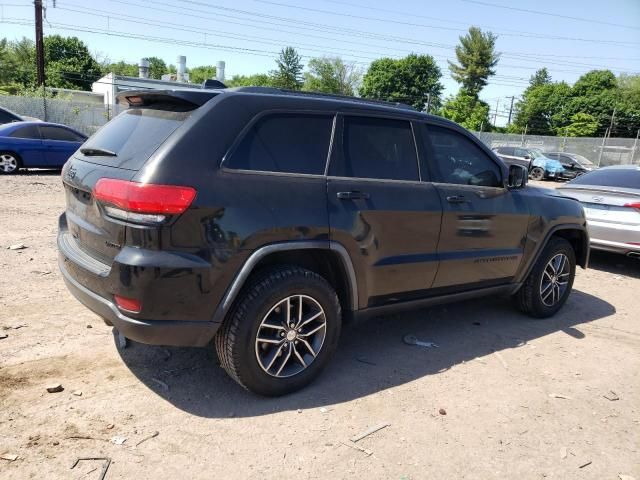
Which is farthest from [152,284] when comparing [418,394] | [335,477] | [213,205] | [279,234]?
[418,394]

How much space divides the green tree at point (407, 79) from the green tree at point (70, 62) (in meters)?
39.0

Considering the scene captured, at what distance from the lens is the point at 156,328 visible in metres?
2.80

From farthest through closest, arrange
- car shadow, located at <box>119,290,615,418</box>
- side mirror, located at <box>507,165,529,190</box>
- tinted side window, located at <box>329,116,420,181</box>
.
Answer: side mirror, located at <box>507,165,529,190</box>
tinted side window, located at <box>329,116,420,181</box>
car shadow, located at <box>119,290,615,418</box>

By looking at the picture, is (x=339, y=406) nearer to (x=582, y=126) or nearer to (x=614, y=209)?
(x=614, y=209)

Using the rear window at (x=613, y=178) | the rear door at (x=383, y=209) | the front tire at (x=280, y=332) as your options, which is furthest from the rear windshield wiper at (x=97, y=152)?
the rear window at (x=613, y=178)

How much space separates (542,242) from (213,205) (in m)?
3.49

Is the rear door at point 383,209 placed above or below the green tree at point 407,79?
below

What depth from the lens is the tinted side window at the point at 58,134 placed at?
41.4 feet

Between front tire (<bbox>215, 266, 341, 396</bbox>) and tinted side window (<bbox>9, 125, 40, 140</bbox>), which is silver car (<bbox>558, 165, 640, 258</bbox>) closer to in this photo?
front tire (<bbox>215, 266, 341, 396</bbox>)

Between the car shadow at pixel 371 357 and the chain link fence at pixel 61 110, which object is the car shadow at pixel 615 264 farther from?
the chain link fence at pixel 61 110

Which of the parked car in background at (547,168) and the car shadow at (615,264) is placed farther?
the parked car in background at (547,168)

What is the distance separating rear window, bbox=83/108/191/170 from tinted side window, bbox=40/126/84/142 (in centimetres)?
1069

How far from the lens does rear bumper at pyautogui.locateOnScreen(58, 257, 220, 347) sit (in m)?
2.79

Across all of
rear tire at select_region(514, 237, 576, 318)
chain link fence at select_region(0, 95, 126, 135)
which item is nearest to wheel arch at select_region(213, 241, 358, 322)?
rear tire at select_region(514, 237, 576, 318)
